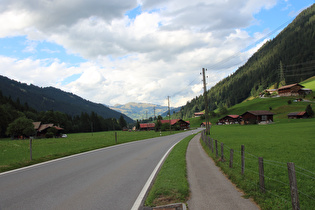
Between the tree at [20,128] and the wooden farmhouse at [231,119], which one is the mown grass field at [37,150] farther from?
the wooden farmhouse at [231,119]

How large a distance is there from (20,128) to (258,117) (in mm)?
95855

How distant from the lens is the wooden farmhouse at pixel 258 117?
94812 mm

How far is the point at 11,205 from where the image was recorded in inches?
232

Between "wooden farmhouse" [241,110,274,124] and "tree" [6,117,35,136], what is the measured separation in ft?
302

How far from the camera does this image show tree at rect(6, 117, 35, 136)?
71.9 m

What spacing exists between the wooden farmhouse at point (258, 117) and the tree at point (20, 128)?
92.1 m

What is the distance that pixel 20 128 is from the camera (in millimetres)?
72438

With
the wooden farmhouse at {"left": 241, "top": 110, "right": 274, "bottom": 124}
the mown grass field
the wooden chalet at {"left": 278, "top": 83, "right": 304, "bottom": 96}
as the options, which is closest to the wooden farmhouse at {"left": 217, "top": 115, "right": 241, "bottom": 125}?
the wooden farmhouse at {"left": 241, "top": 110, "right": 274, "bottom": 124}

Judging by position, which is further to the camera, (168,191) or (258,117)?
(258,117)

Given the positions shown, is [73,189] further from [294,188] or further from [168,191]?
[294,188]

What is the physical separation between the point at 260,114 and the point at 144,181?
99351mm

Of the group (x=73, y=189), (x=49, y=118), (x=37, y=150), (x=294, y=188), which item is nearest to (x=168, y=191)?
(x=73, y=189)

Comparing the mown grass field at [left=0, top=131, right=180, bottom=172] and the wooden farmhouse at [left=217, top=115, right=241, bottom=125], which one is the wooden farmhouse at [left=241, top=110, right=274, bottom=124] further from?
the mown grass field at [left=0, top=131, right=180, bottom=172]

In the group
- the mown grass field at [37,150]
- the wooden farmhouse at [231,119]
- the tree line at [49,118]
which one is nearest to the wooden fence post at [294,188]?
the mown grass field at [37,150]
